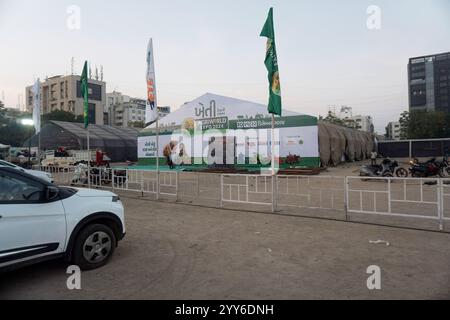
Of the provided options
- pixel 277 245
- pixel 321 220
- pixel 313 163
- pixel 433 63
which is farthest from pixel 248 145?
pixel 433 63

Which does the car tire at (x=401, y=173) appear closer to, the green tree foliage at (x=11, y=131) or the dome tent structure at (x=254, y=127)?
the dome tent structure at (x=254, y=127)

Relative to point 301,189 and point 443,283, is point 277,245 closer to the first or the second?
point 443,283

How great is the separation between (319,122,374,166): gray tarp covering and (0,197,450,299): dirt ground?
17468mm

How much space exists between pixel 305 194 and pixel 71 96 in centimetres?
9064

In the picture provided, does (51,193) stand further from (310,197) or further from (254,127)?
(254,127)

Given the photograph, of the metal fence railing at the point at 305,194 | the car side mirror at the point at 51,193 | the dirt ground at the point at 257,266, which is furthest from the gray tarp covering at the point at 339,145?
the car side mirror at the point at 51,193

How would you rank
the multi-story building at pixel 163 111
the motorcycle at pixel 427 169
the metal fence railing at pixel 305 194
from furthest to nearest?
the multi-story building at pixel 163 111 → the motorcycle at pixel 427 169 → the metal fence railing at pixel 305 194

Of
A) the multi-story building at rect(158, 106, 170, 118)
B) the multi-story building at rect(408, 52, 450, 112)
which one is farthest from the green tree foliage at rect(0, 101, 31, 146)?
the multi-story building at rect(408, 52, 450, 112)

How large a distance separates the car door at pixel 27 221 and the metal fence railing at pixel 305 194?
5.10 m

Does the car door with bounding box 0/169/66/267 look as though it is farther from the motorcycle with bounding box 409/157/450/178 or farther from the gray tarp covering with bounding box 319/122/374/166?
the gray tarp covering with bounding box 319/122/374/166

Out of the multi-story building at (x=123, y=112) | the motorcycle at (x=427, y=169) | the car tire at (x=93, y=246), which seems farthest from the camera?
the multi-story building at (x=123, y=112)

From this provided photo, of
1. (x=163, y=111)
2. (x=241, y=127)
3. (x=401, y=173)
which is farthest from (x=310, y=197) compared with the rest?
(x=163, y=111)

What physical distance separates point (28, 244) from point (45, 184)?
0.73 metres

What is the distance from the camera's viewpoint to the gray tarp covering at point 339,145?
23259mm
